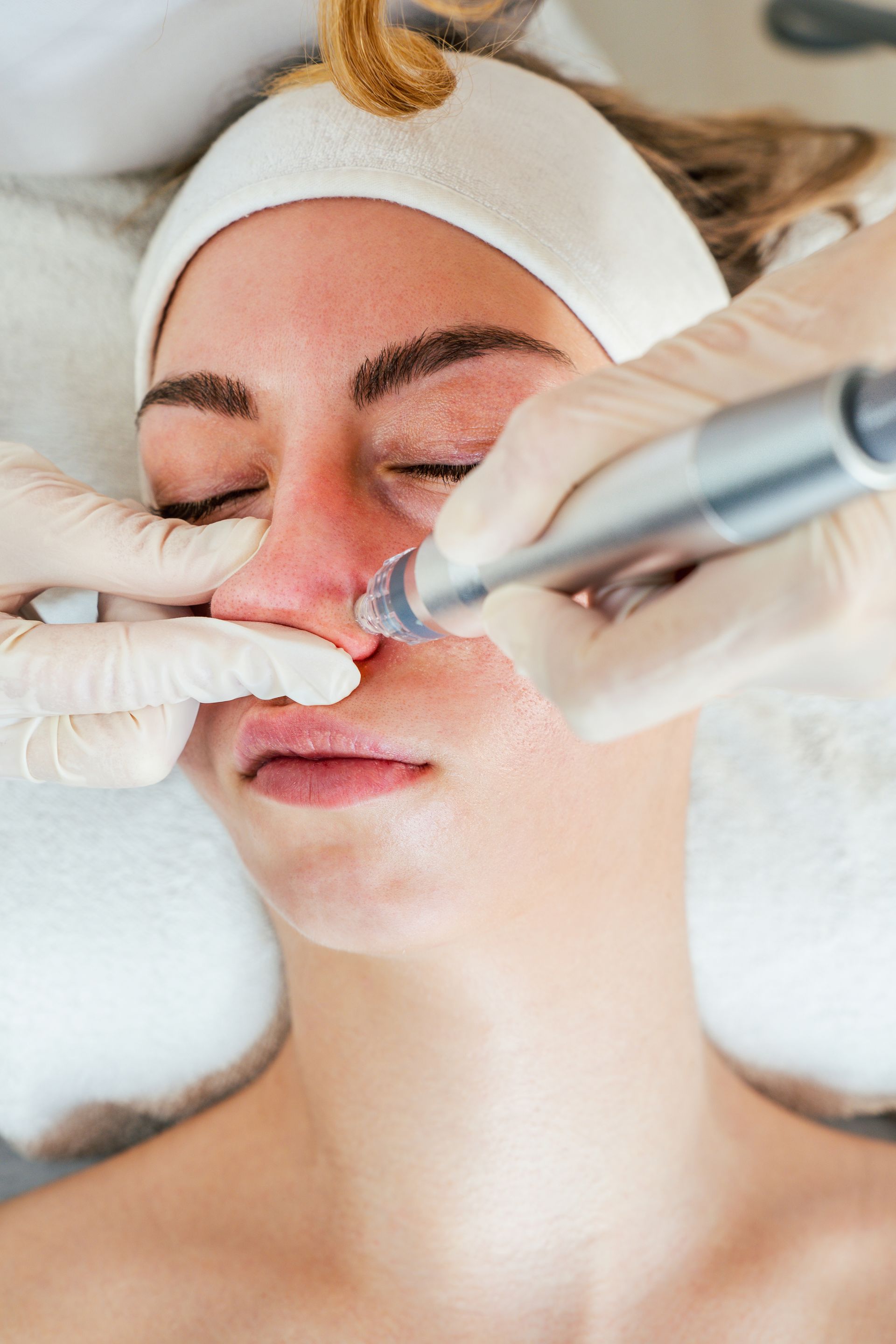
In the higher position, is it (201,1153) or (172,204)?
(172,204)

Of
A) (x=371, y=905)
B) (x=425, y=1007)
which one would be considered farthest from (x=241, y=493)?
(x=425, y=1007)

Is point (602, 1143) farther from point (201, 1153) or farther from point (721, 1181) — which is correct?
point (201, 1153)

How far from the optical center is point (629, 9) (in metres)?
2.21

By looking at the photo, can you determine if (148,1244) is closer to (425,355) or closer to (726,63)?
(425,355)

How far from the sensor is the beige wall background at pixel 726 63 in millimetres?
2201

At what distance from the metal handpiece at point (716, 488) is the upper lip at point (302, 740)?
24cm

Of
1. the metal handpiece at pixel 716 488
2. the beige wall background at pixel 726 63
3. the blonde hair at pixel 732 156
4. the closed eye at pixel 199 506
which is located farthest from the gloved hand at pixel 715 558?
the beige wall background at pixel 726 63

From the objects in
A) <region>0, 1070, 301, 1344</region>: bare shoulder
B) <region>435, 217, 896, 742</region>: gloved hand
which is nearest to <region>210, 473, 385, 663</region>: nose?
<region>435, 217, 896, 742</region>: gloved hand

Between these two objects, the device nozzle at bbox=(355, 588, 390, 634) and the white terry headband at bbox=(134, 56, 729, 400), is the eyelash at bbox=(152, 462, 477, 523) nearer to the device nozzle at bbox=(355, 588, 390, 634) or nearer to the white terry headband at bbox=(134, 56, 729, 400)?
the device nozzle at bbox=(355, 588, 390, 634)

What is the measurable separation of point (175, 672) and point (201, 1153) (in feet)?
2.31

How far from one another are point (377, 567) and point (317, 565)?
0.05 metres

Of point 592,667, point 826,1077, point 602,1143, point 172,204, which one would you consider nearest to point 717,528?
point 592,667

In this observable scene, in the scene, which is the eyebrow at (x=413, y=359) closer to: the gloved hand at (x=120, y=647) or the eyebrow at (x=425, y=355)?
the eyebrow at (x=425, y=355)

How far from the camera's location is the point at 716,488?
490 millimetres
